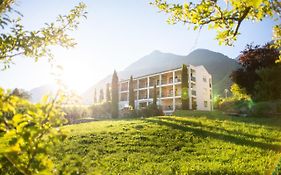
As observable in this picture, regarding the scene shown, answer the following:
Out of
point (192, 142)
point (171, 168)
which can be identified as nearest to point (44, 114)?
point (171, 168)

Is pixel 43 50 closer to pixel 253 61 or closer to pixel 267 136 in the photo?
pixel 267 136

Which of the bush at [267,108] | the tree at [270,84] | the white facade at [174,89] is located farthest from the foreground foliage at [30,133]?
the white facade at [174,89]

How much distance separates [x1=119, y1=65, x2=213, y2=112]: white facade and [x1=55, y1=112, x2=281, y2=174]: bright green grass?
39.8 meters

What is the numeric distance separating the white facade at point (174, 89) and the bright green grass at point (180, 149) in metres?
39.8

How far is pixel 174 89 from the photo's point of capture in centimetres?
6769

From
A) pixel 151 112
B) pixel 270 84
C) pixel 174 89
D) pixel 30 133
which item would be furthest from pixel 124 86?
pixel 30 133

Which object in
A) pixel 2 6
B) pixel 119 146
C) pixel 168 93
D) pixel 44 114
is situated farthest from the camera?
pixel 168 93

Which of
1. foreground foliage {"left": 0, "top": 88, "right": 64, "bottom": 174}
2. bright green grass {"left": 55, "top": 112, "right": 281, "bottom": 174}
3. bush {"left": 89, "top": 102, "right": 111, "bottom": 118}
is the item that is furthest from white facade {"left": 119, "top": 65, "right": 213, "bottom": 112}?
foreground foliage {"left": 0, "top": 88, "right": 64, "bottom": 174}

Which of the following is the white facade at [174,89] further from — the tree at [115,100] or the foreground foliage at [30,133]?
the foreground foliage at [30,133]

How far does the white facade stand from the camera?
65188mm

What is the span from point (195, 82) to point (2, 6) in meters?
62.3

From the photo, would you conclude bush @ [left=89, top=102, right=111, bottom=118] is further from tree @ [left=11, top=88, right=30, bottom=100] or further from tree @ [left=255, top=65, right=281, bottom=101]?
tree @ [left=255, top=65, right=281, bottom=101]

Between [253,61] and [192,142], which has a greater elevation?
[253,61]

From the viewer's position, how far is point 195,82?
65.6m
